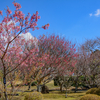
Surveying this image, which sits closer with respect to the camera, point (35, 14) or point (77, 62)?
point (35, 14)

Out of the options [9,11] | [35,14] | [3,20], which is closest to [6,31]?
[3,20]

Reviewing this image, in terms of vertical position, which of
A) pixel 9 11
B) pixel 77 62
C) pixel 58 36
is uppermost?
pixel 58 36

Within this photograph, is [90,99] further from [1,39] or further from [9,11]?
[9,11]

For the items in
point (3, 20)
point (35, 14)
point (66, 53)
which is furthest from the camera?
point (66, 53)

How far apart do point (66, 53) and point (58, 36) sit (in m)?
2.63

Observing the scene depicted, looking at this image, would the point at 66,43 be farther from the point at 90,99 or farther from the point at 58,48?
the point at 90,99

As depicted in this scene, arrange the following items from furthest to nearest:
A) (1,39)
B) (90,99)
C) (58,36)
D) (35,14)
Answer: (58,36) → (90,99) → (1,39) → (35,14)

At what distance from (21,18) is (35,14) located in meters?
0.57

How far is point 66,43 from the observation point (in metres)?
14.6

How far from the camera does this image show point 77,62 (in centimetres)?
1441

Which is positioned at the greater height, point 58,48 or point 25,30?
point 58,48

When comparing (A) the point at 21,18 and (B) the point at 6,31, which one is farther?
(B) the point at 6,31

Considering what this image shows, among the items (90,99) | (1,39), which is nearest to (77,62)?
(90,99)

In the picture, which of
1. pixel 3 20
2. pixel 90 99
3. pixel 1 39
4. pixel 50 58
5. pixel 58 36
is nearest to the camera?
pixel 3 20
